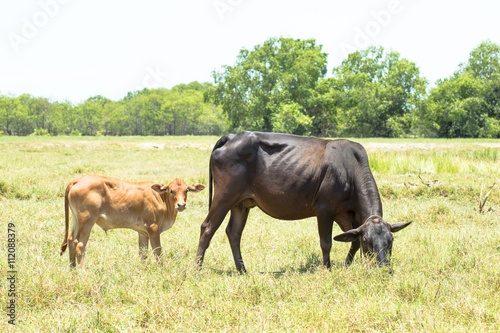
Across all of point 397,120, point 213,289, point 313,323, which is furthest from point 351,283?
point 397,120

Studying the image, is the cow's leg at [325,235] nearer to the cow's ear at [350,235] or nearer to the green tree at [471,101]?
the cow's ear at [350,235]

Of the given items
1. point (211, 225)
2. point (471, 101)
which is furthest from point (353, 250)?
point (471, 101)

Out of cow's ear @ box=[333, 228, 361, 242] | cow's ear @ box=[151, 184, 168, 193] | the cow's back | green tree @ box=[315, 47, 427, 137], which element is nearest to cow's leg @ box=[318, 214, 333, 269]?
the cow's back

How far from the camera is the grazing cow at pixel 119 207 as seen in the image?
621 centimetres

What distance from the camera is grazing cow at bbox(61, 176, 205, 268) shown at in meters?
6.21

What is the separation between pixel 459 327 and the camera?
4188 millimetres

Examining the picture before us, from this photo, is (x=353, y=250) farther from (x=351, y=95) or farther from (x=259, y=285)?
(x=351, y=95)

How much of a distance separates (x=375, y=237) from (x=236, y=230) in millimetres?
2166

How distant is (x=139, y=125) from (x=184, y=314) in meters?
103

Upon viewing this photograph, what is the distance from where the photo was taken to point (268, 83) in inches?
2194

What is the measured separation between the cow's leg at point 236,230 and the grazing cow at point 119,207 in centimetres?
72

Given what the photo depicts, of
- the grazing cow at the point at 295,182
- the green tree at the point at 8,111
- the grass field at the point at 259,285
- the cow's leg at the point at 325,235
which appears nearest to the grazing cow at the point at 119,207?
the grass field at the point at 259,285

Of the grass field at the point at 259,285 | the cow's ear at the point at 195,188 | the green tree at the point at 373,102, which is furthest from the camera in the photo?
the green tree at the point at 373,102

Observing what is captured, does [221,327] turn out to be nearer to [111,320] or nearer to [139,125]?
[111,320]
